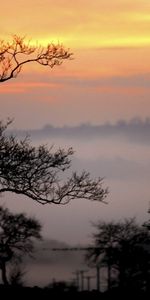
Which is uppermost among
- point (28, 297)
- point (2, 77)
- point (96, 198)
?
point (2, 77)

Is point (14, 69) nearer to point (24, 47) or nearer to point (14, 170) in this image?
point (24, 47)

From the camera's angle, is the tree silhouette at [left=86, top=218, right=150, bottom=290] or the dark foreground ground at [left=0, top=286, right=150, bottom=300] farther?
the tree silhouette at [left=86, top=218, right=150, bottom=290]

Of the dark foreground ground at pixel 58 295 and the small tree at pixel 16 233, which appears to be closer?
the dark foreground ground at pixel 58 295

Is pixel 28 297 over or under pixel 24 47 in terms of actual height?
under

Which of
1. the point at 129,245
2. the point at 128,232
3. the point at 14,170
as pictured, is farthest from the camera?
the point at 128,232

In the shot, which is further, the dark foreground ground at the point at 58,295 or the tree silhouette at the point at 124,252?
the tree silhouette at the point at 124,252

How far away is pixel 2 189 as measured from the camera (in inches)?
1238

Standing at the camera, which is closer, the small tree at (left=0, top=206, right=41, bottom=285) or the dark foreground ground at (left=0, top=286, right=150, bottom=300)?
the dark foreground ground at (left=0, top=286, right=150, bottom=300)

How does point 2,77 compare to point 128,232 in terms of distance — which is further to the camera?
point 128,232

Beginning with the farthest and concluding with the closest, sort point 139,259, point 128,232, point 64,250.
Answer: point 64,250, point 128,232, point 139,259

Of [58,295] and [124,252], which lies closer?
[58,295]

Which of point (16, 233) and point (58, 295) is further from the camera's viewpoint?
point (16, 233)

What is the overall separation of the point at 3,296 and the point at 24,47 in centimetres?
783

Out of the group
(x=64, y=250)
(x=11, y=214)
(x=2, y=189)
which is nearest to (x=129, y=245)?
(x=11, y=214)
